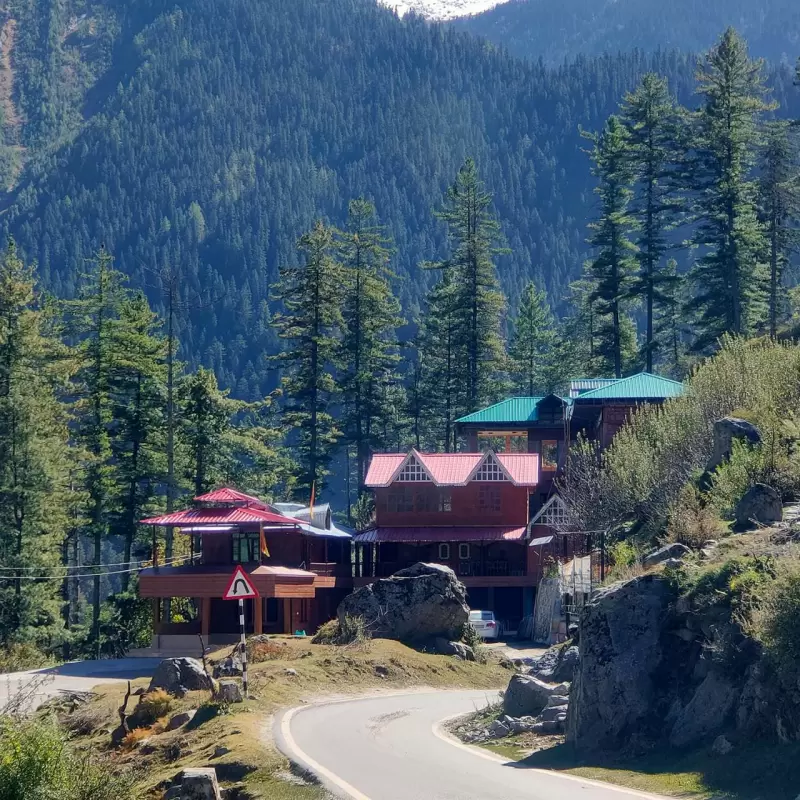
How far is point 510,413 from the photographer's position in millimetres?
74562

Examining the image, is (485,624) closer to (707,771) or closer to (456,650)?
(456,650)

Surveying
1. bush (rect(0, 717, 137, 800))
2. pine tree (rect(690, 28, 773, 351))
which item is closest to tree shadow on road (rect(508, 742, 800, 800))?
bush (rect(0, 717, 137, 800))

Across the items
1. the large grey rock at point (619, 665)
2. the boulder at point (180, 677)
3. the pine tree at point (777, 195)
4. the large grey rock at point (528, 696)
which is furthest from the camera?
the pine tree at point (777, 195)

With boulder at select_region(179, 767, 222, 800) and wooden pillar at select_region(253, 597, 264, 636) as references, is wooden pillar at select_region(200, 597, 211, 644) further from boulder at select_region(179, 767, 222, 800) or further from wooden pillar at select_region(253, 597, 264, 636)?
boulder at select_region(179, 767, 222, 800)

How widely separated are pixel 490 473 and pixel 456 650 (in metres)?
24.3

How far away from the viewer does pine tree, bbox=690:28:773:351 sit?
242 ft

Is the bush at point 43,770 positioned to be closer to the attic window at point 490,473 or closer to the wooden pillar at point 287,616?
the wooden pillar at point 287,616

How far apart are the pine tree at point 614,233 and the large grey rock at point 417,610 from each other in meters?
38.7

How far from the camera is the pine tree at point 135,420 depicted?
6912cm

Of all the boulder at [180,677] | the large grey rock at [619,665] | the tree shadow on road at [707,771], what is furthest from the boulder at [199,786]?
the boulder at [180,677]

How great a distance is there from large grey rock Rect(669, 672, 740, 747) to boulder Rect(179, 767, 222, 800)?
7.33 metres

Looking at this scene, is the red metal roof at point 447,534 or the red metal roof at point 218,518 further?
the red metal roof at point 447,534

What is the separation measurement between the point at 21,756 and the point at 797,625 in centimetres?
1173

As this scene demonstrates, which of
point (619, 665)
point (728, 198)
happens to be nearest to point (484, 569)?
point (728, 198)
